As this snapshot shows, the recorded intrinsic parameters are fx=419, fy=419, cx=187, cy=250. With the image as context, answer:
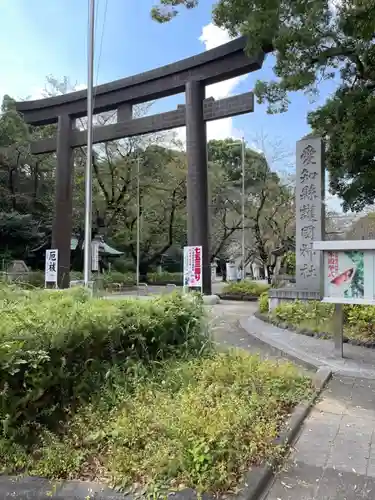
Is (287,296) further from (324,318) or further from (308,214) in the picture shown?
(308,214)

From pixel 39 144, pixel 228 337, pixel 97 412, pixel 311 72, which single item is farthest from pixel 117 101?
pixel 97 412

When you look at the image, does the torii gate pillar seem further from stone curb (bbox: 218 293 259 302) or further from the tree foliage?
the tree foliage

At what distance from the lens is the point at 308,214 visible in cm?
1012

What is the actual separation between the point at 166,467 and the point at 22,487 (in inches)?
34.7

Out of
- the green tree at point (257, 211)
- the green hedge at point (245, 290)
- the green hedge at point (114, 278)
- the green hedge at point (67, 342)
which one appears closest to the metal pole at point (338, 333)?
the green hedge at point (67, 342)

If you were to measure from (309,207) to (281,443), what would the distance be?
25.6ft

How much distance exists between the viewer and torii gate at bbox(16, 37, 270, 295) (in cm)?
1342

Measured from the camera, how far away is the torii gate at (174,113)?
1342cm

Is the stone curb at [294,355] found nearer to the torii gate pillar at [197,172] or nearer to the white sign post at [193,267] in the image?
the white sign post at [193,267]

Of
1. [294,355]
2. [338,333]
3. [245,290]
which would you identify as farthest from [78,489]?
[245,290]

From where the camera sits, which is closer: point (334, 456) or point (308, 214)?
point (334, 456)

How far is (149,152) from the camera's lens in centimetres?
2594

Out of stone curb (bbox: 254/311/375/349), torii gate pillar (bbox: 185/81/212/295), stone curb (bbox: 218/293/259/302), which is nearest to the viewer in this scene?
stone curb (bbox: 254/311/375/349)

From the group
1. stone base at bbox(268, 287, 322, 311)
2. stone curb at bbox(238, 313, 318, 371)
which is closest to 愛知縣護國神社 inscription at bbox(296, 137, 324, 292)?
stone base at bbox(268, 287, 322, 311)
